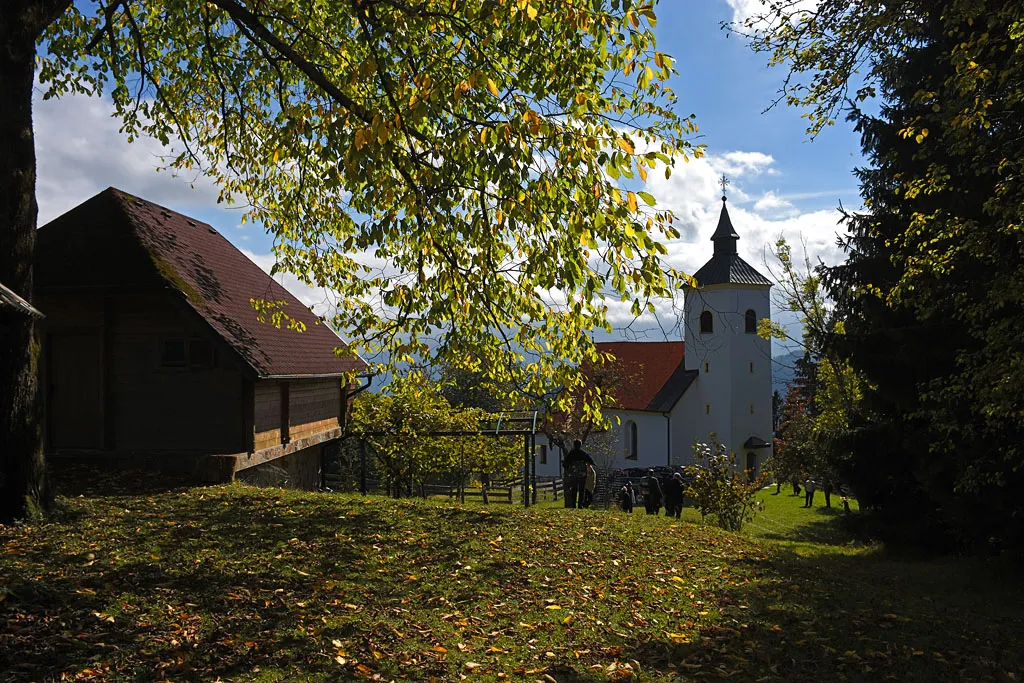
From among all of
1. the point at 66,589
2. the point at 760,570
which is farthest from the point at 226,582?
the point at 760,570

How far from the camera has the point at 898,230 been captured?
13391 mm

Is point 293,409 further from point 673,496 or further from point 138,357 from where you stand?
point 673,496

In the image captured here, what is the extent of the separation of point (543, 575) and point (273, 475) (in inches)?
380

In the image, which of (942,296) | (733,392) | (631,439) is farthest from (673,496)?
(631,439)

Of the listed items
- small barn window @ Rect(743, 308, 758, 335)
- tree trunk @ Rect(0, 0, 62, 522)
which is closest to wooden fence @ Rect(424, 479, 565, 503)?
tree trunk @ Rect(0, 0, 62, 522)

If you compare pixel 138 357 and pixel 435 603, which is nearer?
pixel 435 603

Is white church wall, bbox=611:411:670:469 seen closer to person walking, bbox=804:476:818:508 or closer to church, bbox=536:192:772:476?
church, bbox=536:192:772:476

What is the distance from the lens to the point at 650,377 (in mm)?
57125

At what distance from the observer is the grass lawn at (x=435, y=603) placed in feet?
18.8

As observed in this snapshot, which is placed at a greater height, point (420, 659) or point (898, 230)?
point (898, 230)

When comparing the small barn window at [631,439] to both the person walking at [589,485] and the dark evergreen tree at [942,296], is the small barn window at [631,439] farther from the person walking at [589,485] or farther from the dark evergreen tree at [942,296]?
the dark evergreen tree at [942,296]

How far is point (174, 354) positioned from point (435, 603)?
9704 mm

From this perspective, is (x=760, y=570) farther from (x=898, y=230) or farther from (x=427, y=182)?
(x=427, y=182)

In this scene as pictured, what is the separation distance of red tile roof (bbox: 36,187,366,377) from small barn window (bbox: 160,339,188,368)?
0.96 meters
